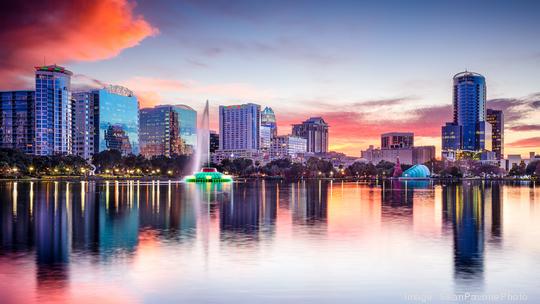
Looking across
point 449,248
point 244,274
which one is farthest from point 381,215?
point 244,274

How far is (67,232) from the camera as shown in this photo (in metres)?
37.2

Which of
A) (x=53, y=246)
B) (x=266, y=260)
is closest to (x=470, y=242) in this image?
(x=266, y=260)

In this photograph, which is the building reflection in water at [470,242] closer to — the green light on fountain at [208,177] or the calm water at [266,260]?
the calm water at [266,260]

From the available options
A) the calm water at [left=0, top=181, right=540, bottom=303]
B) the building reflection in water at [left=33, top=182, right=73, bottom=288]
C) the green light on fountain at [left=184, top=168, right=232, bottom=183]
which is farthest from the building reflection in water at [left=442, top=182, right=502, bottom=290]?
the green light on fountain at [left=184, top=168, right=232, bottom=183]

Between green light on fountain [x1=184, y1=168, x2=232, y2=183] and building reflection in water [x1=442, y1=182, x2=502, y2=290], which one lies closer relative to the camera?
building reflection in water [x1=442, y1=182, x2=502, y2=290]

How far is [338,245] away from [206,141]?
165838 mm

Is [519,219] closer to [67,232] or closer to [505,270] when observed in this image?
[505,270]

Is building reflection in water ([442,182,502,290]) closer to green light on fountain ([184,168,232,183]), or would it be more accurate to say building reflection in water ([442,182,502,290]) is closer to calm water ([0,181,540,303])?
calm water ([0,181,540,303])

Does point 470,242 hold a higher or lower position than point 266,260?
lower

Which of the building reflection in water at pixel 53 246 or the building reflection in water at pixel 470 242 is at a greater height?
the building reflection in water at pixel 53 246

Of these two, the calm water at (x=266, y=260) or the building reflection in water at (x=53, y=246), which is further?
the building reflection in water at (x=53, y=246)

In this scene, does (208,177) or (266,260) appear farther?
(208,177)

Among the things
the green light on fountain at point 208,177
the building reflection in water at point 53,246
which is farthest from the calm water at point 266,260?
the green light on fountain at point 208,177

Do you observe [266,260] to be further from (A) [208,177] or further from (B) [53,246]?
(A) [208,177]
